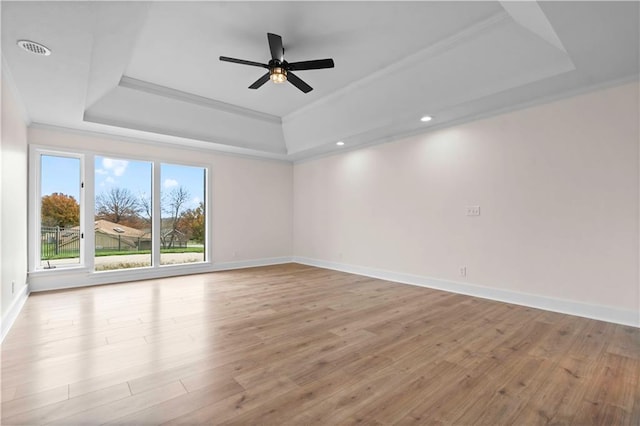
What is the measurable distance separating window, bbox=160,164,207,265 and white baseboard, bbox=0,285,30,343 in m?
2.01

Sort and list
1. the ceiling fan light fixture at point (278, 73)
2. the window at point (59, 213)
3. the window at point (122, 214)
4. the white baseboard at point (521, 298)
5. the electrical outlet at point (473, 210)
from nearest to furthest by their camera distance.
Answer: the white baseboard at point (521, 298) < the ceiling fan light fixture at point (278, 73) < the electrical outlet at point (473, 210) < the window at point (59, 213) < the window at point (122, 214)

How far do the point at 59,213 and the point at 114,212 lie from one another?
744 mm

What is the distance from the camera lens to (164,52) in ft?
11.6

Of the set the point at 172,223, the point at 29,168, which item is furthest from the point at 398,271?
the point at 29,168

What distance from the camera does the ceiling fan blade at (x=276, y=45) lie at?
2935 mm

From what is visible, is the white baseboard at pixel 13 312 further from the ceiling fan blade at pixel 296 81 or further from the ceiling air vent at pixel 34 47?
the ceiling fan blade at pixel 296 81

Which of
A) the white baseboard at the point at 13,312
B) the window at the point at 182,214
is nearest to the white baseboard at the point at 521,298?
the window at the point at 182,214

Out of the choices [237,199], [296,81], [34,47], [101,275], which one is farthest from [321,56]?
[101,275]

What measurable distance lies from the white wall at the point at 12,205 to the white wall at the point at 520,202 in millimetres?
5097

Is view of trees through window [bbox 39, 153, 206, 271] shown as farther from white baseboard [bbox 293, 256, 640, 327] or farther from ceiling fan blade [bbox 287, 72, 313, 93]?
white baseboard [bbox 293, 256, 640, 327]

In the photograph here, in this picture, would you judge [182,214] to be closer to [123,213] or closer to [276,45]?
[123,213]

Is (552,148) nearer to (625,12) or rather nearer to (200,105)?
(625,12)

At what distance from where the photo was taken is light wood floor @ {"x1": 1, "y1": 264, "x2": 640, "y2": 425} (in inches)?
69.2

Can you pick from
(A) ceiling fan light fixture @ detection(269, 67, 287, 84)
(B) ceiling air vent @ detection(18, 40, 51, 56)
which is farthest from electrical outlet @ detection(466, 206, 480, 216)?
(B) ceiling air vent @ detection(18, 40, 51, 56)
